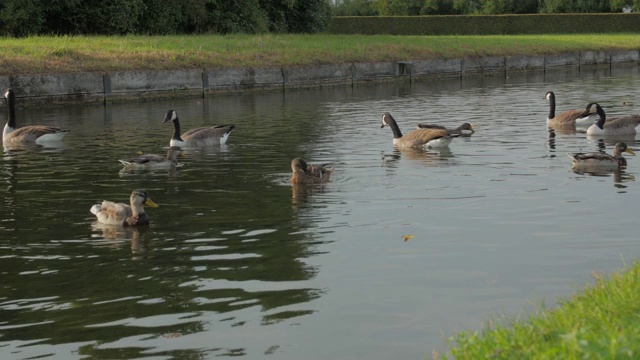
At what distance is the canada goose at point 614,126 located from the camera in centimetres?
2305

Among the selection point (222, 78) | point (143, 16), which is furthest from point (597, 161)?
point (143, 16)

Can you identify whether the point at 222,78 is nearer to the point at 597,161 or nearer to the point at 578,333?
the point at 597,161

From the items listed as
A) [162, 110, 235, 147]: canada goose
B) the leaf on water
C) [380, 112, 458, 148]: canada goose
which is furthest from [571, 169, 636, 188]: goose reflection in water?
[162, 110, 235, 147]: canada goose

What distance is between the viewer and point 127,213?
13812 millimetres

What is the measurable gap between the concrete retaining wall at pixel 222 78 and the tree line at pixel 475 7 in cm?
4053

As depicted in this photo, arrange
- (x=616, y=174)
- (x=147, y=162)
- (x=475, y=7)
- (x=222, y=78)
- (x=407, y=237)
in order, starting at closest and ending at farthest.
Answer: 1. (x=407, y=237)
2. (x=616, y=174)
3. (x=147, y=162)
4. (x=222, y=78)
5. (x=475, y=7)

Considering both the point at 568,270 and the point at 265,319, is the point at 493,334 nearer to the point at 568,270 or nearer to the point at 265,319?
the point at 265,319

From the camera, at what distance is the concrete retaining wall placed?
32500 millimetres

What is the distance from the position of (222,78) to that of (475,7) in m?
58.8

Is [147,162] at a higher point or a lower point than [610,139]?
higher

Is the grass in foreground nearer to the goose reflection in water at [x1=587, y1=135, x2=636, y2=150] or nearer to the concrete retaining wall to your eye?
→ the goose reflection in water at [x1=587, y1=135, x2=636, y2=150]

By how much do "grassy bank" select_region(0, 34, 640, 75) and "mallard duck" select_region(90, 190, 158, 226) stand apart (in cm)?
1960

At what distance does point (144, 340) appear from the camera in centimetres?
877

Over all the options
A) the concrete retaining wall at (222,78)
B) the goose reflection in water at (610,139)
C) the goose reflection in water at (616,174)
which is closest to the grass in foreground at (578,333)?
the goose reflection in water at (616,174)
